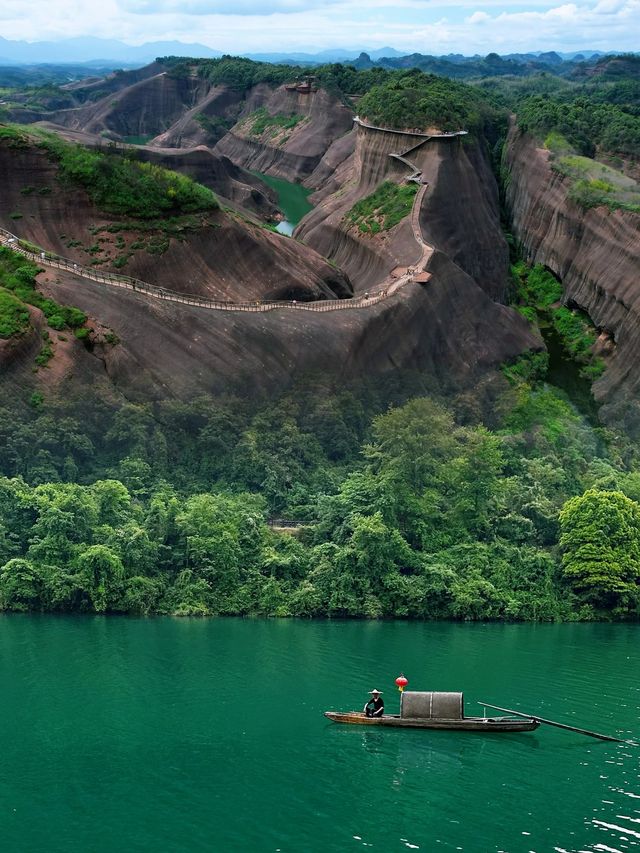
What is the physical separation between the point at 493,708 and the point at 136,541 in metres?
18.1

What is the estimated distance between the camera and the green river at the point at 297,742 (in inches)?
1231

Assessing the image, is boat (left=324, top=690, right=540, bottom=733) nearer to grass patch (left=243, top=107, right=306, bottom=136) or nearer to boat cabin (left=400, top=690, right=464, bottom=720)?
boat cabin (left=400, top=690, right=464, bottom=720)

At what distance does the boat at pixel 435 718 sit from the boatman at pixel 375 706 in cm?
17

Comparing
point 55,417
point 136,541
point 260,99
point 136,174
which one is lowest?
point 136,541

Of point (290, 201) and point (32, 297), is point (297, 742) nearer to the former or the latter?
point (32, 297)

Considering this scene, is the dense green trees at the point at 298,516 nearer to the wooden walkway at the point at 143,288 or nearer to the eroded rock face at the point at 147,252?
the wooden walkway at the point at 143,288

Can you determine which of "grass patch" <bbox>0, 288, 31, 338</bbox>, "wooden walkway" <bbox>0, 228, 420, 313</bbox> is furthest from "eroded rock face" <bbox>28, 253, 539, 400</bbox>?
"grass patch" <bbox>0, 288, 31, 338</bbox>

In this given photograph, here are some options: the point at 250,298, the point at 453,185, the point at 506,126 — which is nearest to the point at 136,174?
the point at 250,298

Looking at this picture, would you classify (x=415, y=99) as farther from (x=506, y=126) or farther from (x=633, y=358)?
(x=633, y=358)

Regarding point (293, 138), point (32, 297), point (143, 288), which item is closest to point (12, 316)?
point (32, 297)

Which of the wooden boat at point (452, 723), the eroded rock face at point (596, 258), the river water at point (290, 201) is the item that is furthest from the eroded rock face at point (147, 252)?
the river water at point (290, 201)

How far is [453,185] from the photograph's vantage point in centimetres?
9244

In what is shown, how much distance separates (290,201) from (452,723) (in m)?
108

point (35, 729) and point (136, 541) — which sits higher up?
point (136, 541)
